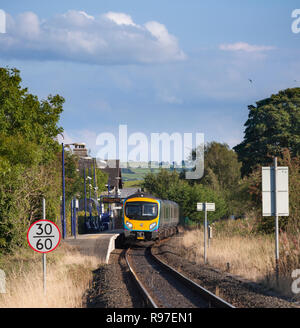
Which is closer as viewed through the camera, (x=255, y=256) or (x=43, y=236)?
(x=43, y=236)

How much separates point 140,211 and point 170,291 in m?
20.3

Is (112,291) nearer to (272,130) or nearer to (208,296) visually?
(208,296)

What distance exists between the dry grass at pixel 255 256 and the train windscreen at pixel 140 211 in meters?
4.36

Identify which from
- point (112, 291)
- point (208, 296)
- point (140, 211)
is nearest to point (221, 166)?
point (140, 211)

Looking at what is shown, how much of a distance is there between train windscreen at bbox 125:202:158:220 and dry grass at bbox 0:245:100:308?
35.7ft

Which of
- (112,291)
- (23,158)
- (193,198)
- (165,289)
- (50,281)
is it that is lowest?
(165,289)

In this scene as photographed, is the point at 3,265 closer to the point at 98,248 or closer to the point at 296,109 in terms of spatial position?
the point at 98,248

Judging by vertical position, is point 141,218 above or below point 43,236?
below

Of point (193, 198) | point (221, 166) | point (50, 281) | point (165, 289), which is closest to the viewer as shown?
point (165, 289)

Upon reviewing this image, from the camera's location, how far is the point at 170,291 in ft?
54.6

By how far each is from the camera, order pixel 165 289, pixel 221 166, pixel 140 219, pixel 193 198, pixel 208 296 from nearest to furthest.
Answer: pixel 208 296 → pixel 165 289 → pixel 140 219 → pixel 193 198 → pixel 221 166

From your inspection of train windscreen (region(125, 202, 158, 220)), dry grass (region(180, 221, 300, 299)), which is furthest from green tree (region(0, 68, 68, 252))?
dry grass (region(180, 221, 300, 299))

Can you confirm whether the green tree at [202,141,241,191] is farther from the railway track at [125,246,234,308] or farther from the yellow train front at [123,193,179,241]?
the railway track at [125,246,234,308]
